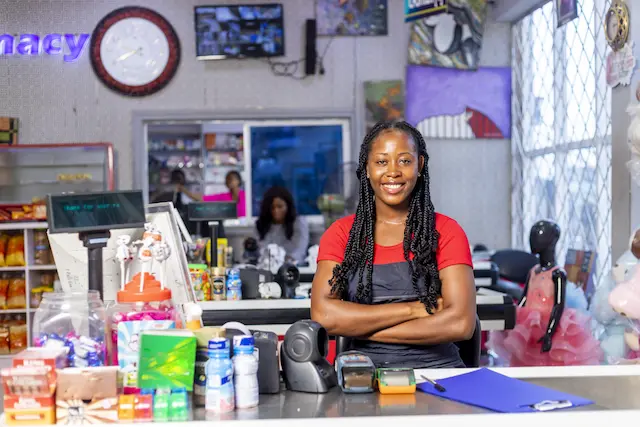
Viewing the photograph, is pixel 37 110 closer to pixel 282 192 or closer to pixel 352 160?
pixel 282 192

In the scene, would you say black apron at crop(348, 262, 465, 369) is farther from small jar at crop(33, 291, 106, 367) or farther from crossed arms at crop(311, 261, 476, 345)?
small jar at crop(33, 291, 106, 367)

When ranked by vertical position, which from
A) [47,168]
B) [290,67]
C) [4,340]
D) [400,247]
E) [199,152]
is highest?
[290,67]

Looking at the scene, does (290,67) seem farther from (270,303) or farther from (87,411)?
(87,411)

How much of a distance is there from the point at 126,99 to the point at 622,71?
15.1ft

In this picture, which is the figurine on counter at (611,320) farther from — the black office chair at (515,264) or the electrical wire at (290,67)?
the electrical wire at (290,67)

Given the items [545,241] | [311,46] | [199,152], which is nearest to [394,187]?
[545,241]

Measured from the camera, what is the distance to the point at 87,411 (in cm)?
149

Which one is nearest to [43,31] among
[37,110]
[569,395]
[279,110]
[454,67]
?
[37,110]

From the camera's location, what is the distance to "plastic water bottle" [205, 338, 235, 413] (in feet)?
5.13

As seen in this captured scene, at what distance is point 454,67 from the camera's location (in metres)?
7.41

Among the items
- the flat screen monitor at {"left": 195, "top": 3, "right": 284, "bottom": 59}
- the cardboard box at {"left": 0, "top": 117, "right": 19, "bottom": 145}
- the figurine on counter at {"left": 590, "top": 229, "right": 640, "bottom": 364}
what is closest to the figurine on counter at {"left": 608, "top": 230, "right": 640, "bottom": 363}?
the figurine on counter at {"left": 590, "top": 229, "right": 640, "bottom": 364}

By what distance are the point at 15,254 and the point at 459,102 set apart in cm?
412

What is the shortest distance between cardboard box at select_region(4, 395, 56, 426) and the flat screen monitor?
611 centimetres

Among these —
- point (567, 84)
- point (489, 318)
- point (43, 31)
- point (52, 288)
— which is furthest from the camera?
point (43, 31)
